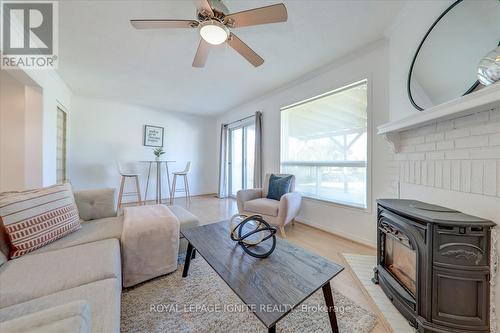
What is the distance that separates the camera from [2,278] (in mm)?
932

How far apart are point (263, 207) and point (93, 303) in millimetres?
1992

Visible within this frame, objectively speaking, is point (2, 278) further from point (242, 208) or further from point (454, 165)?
point (454, 165)

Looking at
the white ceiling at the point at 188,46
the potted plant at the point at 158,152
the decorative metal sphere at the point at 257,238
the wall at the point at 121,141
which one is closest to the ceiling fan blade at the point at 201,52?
the white ceiling at the point at 188,46

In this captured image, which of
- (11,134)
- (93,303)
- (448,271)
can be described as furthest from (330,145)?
(11,134)

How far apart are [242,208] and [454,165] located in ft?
7.54

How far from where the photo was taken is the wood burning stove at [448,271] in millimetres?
985

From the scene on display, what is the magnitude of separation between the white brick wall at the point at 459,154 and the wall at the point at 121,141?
4833 millimetres

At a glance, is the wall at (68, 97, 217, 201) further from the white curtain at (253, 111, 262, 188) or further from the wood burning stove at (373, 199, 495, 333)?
the wood burning stove at (373, 199, 495, 333)

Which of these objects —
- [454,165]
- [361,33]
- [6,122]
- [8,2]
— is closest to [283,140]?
[361,33]

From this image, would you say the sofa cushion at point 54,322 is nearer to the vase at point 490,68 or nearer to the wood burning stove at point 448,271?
the wood burning stove at point 448,271

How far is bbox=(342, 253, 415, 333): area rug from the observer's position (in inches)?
45.3

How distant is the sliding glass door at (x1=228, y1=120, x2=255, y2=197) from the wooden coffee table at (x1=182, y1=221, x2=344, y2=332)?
3.47 metres

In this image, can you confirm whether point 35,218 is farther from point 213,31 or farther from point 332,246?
point 332,246

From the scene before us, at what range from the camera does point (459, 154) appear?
3.92 ft
